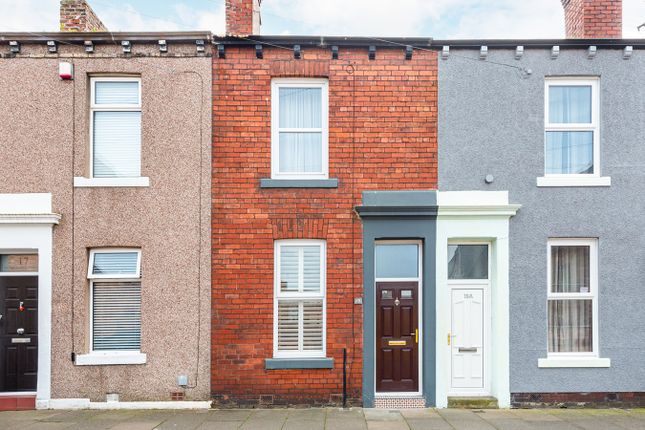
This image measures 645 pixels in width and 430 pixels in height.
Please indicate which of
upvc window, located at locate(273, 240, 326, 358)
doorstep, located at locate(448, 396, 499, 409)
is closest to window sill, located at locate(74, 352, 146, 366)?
upvc window, located at locate(273, 240, 326, 358)

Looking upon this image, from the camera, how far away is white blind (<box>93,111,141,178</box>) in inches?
330

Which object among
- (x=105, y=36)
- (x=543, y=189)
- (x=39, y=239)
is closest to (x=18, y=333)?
(x=39, y=239)

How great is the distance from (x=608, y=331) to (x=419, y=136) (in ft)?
15.6

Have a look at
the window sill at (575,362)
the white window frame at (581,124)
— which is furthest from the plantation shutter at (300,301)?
the white window frame at (581,124)

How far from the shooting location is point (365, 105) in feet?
27.4

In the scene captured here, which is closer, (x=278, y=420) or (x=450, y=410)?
(x=278, y=420)

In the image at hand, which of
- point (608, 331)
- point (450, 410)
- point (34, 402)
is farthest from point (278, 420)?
point (608, 331)

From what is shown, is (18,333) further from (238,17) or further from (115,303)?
(238,17)

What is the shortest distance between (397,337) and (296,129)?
4168 mm

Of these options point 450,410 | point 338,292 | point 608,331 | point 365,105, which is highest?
point 365,105

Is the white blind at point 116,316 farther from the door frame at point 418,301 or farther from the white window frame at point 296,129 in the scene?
the door frame at point 418,301

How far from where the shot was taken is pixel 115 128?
8445mm

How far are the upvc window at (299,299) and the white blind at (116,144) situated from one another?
120 inches

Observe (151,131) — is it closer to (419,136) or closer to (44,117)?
(44,117)
